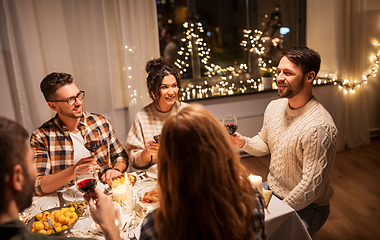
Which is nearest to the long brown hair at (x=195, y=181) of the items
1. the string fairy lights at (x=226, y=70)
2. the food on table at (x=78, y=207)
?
the food on table at (x=78, y=207)

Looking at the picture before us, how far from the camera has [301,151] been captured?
156cm

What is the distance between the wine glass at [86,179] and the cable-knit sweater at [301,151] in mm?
1019

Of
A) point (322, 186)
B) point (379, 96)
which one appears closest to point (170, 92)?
point (322, 186)

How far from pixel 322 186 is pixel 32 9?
111 inches

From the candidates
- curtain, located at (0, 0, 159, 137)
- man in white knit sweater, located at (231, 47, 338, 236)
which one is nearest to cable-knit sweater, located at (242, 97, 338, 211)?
man in white knit sweater, located at (231, 47, 338, 236)

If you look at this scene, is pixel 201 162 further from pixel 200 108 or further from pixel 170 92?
pixel 170 92

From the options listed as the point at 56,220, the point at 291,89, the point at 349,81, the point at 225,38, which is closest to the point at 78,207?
the point at 56,220

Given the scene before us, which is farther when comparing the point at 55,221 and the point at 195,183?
the point at 55,221

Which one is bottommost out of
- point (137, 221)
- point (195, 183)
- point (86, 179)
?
point (137, 221)

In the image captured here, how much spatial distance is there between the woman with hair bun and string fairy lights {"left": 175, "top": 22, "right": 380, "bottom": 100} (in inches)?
55.8

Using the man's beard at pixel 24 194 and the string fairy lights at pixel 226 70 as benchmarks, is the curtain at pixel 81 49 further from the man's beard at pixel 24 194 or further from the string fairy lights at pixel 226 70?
the man's beard at pixel 24 194

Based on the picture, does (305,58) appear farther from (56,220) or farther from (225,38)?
(225,38)

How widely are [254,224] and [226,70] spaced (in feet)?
10.5

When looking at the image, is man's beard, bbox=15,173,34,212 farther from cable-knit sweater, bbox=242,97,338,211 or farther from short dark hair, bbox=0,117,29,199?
cable-knit sweater, bbox=242,97,338,211
